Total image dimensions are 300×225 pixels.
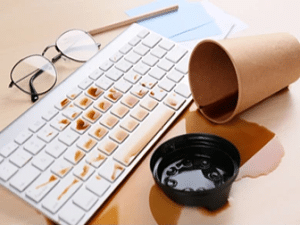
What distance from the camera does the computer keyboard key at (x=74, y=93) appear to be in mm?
836

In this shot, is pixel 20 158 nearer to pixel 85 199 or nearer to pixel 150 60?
pixel 85 199

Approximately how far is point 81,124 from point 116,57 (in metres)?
0.19

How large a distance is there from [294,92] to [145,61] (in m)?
0.29

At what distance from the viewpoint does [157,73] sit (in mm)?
871

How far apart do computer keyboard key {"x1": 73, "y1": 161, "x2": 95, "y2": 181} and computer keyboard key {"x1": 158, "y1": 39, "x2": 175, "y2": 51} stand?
323 millimetres

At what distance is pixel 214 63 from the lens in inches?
31.4

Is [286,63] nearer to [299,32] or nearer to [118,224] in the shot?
[299,32]

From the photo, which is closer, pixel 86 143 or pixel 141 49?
pixel 86 143

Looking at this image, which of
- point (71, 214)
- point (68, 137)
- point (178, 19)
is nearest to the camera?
point (71, 214)

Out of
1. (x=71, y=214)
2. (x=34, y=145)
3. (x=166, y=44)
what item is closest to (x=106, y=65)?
(x=166, y=44)

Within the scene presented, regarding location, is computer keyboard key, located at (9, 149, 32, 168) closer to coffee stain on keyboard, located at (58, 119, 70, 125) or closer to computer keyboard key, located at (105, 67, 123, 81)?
coffee stain on keyboard, located at (58, 119, 70, 125)

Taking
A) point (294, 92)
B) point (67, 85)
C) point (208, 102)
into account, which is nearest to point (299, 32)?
point (294, 92)

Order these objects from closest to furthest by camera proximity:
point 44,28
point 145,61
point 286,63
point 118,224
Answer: point 118,224, point 286,63, point 145,61, point 44,28

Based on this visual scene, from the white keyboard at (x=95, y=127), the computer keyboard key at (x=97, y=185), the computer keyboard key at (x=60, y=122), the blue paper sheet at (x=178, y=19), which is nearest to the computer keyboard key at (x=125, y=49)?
the white keyboard at (x=95, y=127)
